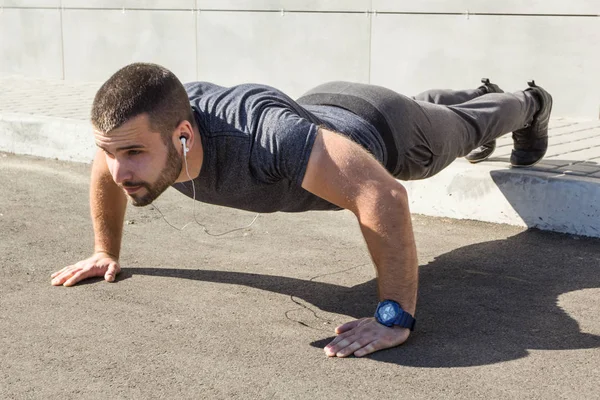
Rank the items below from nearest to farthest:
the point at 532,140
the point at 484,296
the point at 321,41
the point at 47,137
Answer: the point at 484,296
the point at 532,140
the point at 47,137
the point at 321,41

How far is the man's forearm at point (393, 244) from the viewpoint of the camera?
3002 mm

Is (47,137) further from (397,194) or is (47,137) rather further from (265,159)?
(397,194)

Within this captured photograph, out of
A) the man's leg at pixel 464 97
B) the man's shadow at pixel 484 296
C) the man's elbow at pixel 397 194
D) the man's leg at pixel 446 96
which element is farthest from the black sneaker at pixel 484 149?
the man's elbow at pixel 397 194

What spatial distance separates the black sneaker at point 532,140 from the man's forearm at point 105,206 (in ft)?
7.53

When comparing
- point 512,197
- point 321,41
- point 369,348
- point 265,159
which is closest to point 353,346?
point 369,348

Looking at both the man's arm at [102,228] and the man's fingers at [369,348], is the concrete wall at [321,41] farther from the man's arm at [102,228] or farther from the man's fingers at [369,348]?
the man's fingers at [369,348]

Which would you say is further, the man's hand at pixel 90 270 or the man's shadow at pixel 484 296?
the man's hand at pixel 90 270

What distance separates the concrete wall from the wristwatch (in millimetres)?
4172

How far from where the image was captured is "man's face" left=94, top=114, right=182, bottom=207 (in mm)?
2994

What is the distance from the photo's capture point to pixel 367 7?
7504mm

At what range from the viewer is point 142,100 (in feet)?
9.82

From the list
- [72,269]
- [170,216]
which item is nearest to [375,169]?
[72,269]

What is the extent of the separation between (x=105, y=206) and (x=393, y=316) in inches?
56.3

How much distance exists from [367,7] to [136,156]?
15.8 feet
